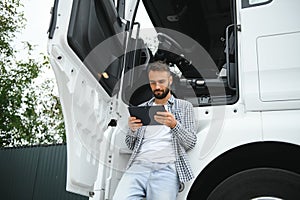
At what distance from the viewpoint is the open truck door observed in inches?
82.8

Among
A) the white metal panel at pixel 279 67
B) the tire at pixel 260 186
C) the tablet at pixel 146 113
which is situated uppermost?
the white metal panel at pixel 279 67

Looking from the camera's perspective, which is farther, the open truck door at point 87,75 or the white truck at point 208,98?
the open truck door at point 87,75

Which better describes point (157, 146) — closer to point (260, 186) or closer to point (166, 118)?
point (166, 118)

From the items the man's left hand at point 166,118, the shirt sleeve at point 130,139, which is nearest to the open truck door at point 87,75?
the shirt sleeve at point 130,139

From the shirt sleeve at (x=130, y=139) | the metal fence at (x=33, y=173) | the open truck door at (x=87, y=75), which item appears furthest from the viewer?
the metal fence at (x=33, y=173)

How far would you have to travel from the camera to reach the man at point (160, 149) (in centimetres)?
200

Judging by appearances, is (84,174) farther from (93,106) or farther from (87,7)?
(87,7)

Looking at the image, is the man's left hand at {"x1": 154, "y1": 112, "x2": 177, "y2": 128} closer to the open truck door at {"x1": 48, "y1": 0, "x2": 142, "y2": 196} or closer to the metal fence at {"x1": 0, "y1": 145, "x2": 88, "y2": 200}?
the open truck door at {"x1": 48, "y1": 0, "x2": 142, "y2": 196}

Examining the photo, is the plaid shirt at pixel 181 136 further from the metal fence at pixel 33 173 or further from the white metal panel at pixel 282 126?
the metal fence at pixel 33 173

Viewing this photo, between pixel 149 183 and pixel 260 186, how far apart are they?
25.5 inches

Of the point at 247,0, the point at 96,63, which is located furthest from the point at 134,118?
the point at 247,0

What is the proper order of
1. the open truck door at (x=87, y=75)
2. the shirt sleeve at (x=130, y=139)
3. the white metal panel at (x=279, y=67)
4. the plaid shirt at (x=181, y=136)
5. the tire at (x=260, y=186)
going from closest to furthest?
the tire at (x=260, y=186), the white metal panel at (x=279, y=67), the plaid shirt at (x=181, y=136), the open truck door at (x=87, y=75), the shirt sleeve at (x=130, y=139)

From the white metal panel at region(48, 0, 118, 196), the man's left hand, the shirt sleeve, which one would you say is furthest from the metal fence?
the man's left hand

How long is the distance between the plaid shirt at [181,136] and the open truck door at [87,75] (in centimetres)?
23
